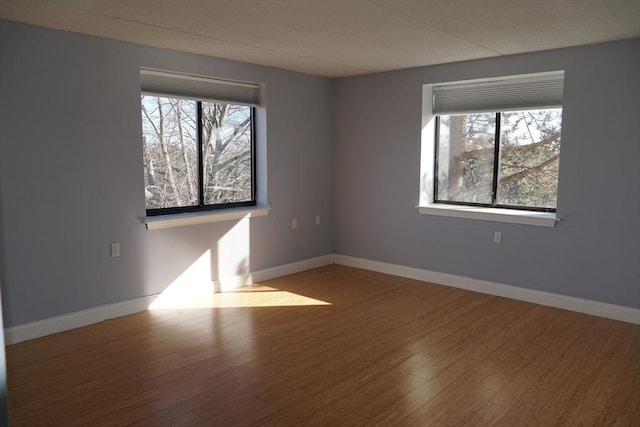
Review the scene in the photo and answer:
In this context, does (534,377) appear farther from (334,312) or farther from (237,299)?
(237,299)

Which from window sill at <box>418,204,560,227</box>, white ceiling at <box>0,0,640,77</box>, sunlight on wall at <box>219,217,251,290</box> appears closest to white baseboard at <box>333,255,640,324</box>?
window sill at <box>418,204,560,227</box>

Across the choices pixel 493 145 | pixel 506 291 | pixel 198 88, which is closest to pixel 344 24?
pixel 198 88

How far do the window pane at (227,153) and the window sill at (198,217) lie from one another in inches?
8.0

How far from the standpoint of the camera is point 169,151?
4.51 m

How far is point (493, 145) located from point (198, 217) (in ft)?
9.66

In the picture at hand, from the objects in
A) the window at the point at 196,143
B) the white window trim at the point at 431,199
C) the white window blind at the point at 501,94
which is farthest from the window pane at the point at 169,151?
the white window blind at the point at 501,94

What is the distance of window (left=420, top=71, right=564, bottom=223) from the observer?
14.8 ft

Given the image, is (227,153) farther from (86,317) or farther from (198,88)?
(86,317)

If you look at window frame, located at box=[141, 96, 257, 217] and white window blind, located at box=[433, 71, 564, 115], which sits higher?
white window blind, located at box=[433, 71, 564, 115]

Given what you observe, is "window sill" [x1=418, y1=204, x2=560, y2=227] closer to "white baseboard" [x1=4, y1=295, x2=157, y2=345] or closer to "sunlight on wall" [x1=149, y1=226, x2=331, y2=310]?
"sunlight on wall" [x1=149, y1=226, x2=331, y2=310]

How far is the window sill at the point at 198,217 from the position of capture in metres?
4.25

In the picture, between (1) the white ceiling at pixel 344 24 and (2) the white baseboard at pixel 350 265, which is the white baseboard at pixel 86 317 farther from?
(1) the white ceiling at pixel 344 24

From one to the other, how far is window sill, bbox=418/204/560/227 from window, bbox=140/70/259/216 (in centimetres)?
196

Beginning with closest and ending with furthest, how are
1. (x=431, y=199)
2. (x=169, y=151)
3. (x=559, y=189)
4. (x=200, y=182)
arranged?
(x=559, y=189)
(x=169, y=151)
(x=200, y=182)
(x=431, y=199)
